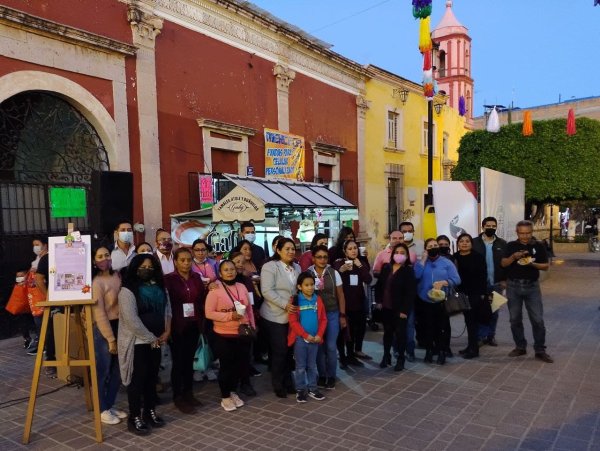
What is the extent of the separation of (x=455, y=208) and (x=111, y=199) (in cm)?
665

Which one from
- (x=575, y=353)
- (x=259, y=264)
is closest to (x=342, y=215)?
(x=259, y=264)

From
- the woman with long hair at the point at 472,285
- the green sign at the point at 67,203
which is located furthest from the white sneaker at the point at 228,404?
the green sign at the point at 67,203

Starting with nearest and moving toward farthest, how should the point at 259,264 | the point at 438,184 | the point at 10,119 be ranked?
1. the point at 259,264
2. the point at 10,119
3. the point at 438,184

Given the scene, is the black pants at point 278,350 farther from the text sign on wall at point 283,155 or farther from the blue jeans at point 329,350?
the text sign on wall at point 283,155

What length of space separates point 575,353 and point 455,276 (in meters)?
2.04

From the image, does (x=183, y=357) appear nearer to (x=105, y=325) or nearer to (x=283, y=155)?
(x=105, y=325)

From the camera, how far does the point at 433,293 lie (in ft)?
20.1

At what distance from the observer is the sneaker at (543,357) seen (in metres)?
6.16

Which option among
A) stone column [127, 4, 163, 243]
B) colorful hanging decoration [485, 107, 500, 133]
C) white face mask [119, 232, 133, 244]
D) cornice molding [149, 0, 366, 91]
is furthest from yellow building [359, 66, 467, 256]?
white face mask [119, 232, 133, 244]

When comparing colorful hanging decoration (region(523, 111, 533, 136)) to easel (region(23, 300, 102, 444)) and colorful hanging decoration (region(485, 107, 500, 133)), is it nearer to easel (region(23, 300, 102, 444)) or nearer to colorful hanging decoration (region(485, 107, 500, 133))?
colorful hanging decoration (region(485, 107, 500, 133))

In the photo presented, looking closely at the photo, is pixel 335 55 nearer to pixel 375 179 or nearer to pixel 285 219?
pixel 375 179

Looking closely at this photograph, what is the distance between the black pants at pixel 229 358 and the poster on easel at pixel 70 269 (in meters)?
1.33

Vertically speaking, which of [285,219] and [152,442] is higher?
[285,219]

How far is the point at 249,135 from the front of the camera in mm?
12109
